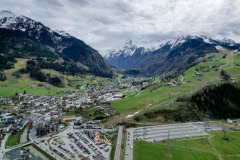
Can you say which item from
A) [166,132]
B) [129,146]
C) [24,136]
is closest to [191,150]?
[166,132]

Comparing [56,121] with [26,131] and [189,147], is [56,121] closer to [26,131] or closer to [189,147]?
[26,131]

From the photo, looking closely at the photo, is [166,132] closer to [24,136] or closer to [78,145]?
[78,145]

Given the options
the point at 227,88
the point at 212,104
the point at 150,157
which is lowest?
the point at 150,157

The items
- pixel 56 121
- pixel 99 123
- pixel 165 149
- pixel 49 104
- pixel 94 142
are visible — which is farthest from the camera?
pixel 49 104

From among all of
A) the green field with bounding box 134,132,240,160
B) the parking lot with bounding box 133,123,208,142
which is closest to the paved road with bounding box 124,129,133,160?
the green field with bounding box 134,132,240,160

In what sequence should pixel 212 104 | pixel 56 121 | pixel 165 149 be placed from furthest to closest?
pixel 212 104
pixel 56 121
pixel 165 149

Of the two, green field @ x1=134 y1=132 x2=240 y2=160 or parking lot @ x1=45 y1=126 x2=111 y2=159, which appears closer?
green field @ x1=134 y1=132 x2=240 y2=160

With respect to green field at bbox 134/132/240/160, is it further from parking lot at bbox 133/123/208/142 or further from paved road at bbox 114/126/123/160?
paved road at bbox 114/126/123/160

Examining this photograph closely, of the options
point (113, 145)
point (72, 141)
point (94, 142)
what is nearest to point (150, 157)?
point (113, 145)

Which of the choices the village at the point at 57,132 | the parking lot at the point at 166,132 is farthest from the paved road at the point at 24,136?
the parking lot at the point at 166,132
